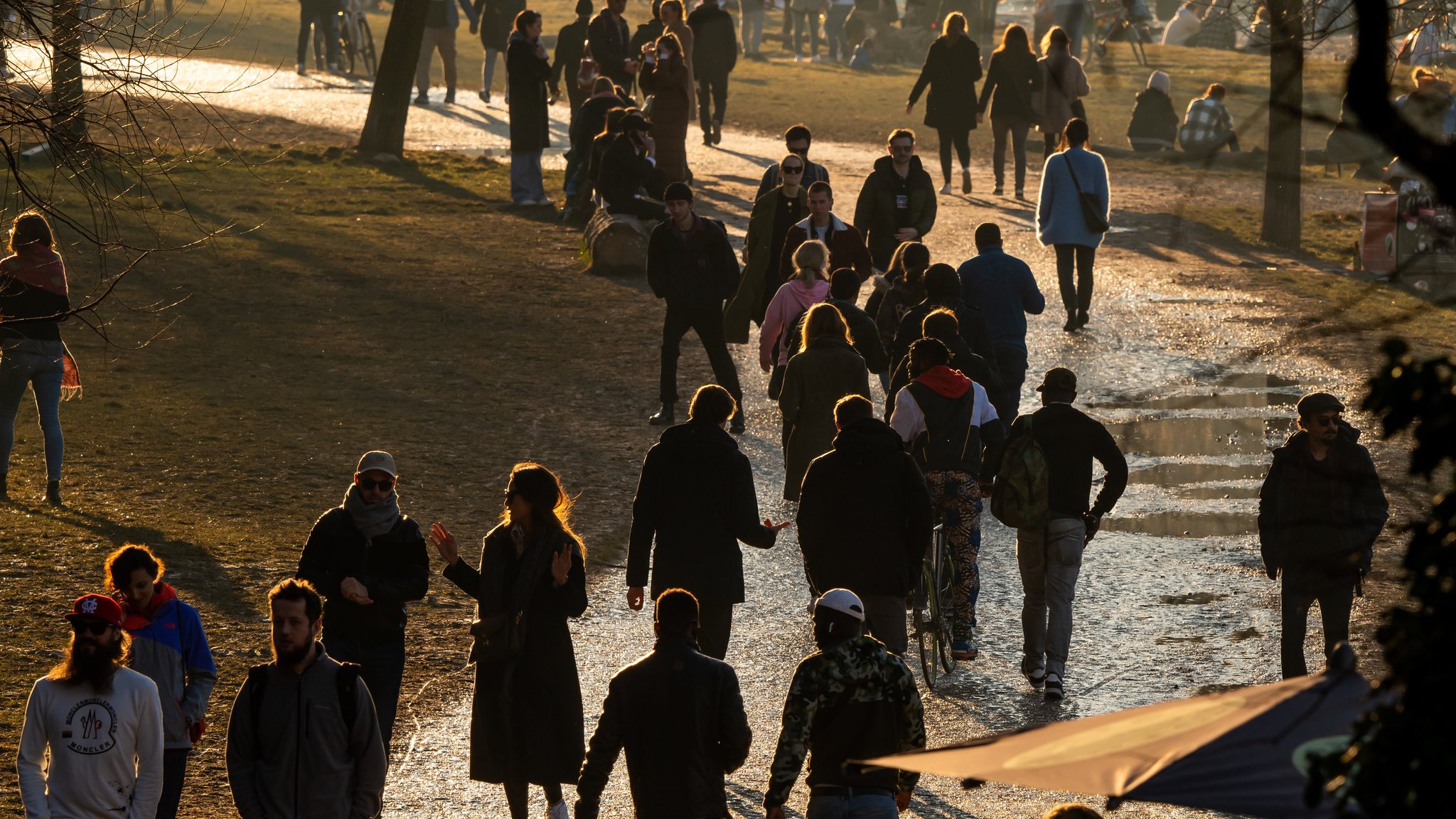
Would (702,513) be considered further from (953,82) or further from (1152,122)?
(1152,122)

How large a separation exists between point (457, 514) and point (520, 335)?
529cm

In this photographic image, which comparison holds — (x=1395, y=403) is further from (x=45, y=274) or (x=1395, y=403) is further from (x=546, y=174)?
(x=546, y=174)

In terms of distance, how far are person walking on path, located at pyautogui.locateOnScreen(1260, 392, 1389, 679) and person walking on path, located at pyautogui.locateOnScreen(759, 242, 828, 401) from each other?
4.13m

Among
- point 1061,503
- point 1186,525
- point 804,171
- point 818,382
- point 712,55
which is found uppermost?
point 712,55

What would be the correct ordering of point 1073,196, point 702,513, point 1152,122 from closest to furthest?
1. point 702,513
2. point 1073,196
3. point 1152,122

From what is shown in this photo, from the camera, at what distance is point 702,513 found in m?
8.41

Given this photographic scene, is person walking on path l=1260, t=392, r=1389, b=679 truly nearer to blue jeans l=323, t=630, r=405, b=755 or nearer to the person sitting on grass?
blue jeans l=323, t=630, r=405, b=755

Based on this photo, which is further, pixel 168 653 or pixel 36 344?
pixel 36 344

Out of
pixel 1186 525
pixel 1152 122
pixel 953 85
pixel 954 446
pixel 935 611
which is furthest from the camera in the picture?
pixel 1152 122

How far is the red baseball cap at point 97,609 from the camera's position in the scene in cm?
624

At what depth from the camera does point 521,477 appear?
7.20m

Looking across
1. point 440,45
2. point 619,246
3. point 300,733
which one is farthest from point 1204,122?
point 300,733

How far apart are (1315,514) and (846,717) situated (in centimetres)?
347

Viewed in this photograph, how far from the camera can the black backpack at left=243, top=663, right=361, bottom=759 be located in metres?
Result: 6.26
